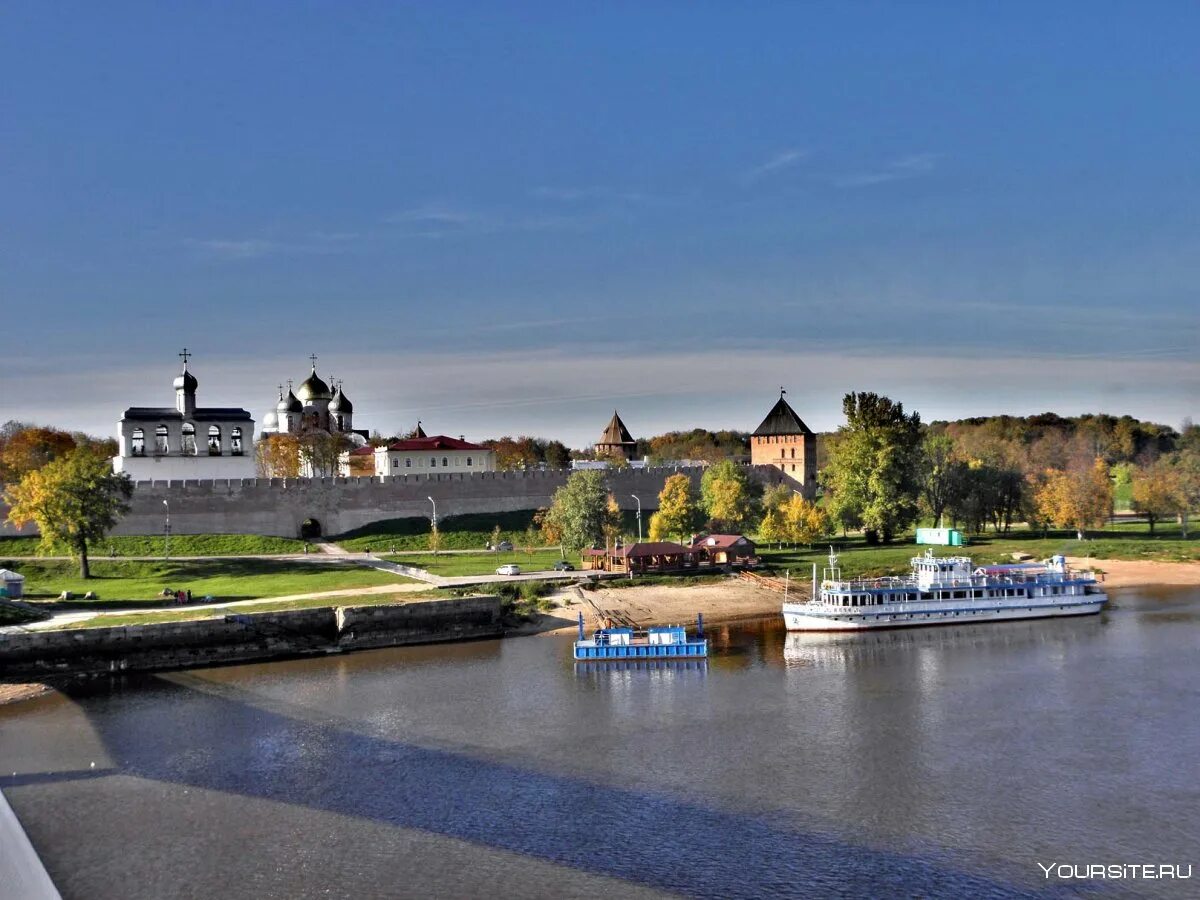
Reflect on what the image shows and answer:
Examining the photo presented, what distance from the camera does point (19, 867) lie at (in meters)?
19.5

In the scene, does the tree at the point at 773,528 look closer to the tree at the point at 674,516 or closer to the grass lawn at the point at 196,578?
the tree at the point at 674,516

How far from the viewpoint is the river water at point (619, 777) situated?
21.7 meters

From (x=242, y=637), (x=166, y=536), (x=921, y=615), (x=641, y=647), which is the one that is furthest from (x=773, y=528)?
(x=166, y=536)

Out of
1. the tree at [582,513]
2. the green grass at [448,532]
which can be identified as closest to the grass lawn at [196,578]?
the green grass at [448,532]

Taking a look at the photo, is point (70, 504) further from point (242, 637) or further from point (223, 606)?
point (242, 637)

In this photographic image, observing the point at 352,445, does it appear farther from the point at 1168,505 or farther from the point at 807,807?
the point at 807,807

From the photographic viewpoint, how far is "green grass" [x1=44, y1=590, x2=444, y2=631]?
135ft

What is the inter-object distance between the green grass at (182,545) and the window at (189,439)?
856cm

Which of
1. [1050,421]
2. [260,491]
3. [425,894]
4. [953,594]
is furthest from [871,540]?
[1050,421]

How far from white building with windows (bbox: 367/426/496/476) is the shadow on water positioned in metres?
45.5

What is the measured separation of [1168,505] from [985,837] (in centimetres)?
5862

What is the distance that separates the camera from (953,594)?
159 ft

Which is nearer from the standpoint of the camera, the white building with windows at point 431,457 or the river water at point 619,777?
the river water at point 619,777

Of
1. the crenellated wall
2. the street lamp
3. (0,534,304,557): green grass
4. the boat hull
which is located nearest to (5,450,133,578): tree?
(0,534,304,557): green grass
